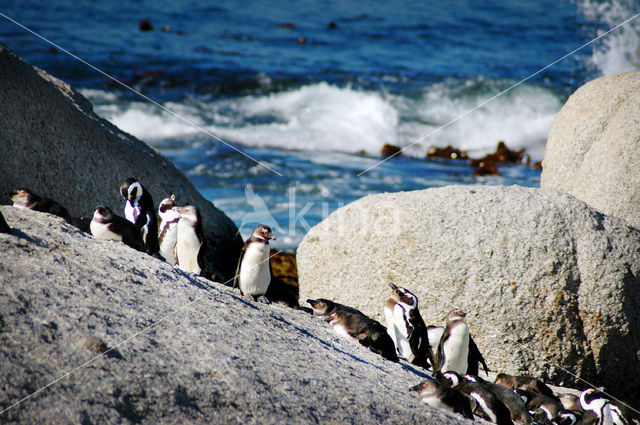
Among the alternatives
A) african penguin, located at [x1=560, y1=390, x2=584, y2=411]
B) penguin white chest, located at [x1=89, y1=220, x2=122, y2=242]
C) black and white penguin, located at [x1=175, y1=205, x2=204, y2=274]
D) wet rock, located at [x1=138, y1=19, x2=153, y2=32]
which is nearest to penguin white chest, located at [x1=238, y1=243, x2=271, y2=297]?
black and white penguin, located at [x1=175, y1=205, x2=204, y2=274]

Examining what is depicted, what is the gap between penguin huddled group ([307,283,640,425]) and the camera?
541 centimetres

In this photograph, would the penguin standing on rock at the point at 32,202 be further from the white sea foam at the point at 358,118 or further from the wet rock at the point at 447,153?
the wet rock at the point at 447,153

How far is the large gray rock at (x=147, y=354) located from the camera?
351cm

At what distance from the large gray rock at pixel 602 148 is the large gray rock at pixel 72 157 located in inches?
168

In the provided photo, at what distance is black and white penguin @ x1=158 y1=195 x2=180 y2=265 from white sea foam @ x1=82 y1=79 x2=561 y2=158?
31.6 feet

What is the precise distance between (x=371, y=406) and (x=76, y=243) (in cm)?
242

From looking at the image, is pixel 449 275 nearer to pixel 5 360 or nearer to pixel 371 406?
pixel 371 406

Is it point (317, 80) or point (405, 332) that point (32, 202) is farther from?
point (317, 80)

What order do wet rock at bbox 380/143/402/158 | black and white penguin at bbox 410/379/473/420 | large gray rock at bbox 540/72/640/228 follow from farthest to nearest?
wet rock at bbox 380/143/402/158, large gray rock at bbox 540/72/640/228, black and white penguin at bbox 410/379/473/420

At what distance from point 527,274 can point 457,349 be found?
1076mm

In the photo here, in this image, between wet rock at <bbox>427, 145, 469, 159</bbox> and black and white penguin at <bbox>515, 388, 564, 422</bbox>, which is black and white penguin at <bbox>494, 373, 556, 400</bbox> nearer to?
black and white penguin at <bbox>515, 388, 564, 422</bbox>

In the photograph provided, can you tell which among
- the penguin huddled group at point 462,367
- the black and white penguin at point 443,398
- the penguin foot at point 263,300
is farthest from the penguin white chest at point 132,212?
the black and white penguin at point 443,398

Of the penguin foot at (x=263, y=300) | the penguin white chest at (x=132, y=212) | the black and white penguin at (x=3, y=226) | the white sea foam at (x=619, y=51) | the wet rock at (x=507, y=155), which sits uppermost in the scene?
the white sea foam at (x=619, y=51)

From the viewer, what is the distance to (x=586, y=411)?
5734 mm
